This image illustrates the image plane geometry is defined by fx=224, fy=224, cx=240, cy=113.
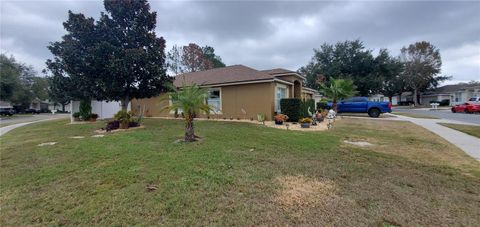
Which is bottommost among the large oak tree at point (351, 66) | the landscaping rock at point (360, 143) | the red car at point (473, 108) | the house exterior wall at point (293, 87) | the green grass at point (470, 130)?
the landscaping rock at point (360, 143)

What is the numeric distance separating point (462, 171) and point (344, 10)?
1037 cm

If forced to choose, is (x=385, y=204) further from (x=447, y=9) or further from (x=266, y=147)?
(x=447, y=9)

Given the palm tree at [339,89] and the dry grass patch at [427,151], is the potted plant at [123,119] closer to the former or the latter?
the dry grass patch at [427,151]

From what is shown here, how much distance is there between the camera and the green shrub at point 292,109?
13453 mm

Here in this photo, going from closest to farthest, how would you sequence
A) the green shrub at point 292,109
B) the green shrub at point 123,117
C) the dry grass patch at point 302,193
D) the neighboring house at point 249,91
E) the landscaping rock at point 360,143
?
the dry grass patch at point 302,193 → the landscaping rock at point 360,143 → the green shrub at point 123,117 → the green shrub at point 292,109 → the neighboring house at point 249,91

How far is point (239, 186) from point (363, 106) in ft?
62.2

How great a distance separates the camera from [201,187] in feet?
12.2

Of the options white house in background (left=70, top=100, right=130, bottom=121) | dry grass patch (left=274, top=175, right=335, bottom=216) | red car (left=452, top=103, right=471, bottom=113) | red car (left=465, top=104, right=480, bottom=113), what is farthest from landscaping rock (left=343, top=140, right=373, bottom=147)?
red car (left=452, top=103, right=471, bottom=113)

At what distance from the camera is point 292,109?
1353cm

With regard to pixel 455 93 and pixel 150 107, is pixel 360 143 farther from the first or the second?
pixel 455 93

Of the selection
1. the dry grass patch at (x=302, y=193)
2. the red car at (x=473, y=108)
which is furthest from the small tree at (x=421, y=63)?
the dry grass patch at (x=302, y=193)

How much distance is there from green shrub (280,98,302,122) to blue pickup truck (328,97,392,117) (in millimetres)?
8916

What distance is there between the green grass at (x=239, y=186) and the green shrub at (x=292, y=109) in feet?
22.6

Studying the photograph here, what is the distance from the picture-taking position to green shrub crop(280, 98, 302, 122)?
13453 millimetres
